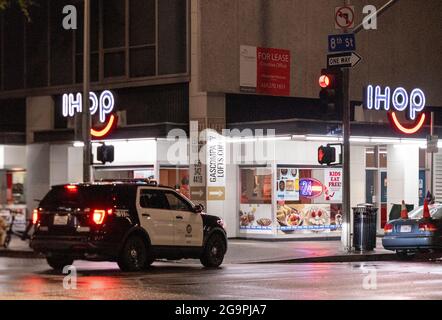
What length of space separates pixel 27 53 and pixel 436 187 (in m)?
15.7

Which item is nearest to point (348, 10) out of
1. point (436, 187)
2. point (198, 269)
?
point (198, 269)

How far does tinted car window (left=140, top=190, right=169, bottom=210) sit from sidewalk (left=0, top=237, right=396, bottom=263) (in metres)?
3.61

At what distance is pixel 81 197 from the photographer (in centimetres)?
2039

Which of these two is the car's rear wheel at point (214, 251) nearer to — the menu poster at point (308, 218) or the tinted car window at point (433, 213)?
the tinted car window at point (433, 213)

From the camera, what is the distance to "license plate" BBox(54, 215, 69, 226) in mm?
20188

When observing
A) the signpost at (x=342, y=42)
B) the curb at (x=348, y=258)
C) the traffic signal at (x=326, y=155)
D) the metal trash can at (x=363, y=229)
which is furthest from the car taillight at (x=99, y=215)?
the metal trash can at (x=363, y=229)

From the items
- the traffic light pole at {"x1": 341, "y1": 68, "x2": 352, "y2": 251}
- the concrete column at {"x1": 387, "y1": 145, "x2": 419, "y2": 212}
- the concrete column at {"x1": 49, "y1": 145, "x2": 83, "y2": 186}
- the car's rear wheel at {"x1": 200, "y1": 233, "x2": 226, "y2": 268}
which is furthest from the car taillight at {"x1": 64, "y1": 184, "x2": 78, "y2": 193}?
the concrete column at {"x1": 387, "y1": 145, "x2": 419, "y2": 212}

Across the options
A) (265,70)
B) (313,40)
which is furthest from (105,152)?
(313,40)

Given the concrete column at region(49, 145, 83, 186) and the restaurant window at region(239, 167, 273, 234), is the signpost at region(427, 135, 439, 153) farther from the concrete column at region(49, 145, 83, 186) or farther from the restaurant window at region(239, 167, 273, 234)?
the concrete column at region(49, 145, 83, 186)

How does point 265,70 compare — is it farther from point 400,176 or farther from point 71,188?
point 71,188

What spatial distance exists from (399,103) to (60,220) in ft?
52.1

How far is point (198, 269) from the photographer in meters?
22.0

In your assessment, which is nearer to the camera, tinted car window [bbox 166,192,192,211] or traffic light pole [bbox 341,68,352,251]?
tinted car window [bbox 166,192,192,211]
